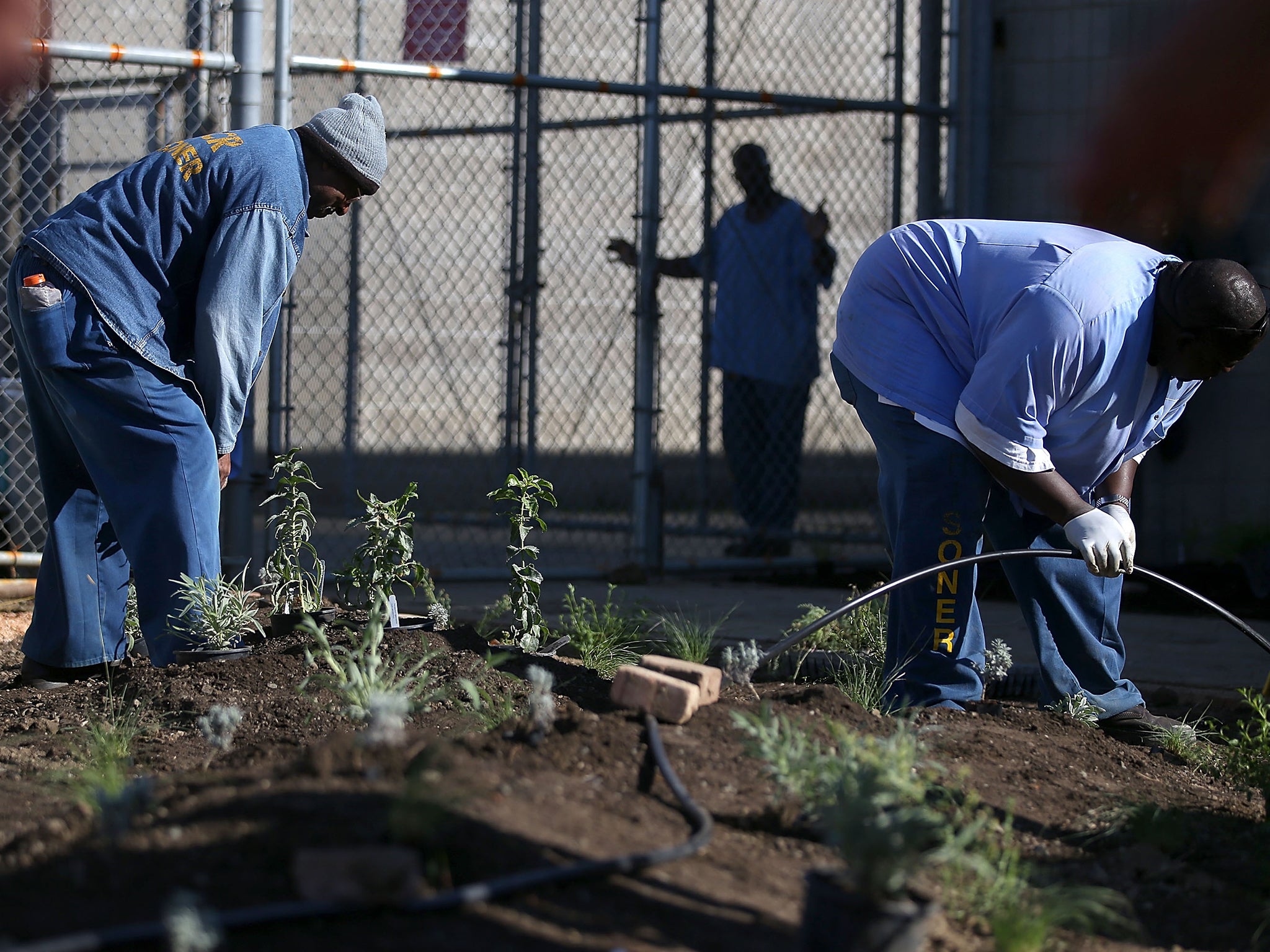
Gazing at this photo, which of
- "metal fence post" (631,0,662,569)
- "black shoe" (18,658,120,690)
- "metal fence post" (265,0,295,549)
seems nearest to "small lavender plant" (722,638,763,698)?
"black shoe" (18,658,120,690)

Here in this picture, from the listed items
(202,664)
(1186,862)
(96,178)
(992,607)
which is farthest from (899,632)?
(96,178)

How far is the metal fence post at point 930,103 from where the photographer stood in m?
7.02

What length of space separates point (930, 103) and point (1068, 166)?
836mm

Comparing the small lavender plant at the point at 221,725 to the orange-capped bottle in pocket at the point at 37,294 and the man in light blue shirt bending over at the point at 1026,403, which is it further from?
the man in light blue shirt bending over at the point at 1026,403

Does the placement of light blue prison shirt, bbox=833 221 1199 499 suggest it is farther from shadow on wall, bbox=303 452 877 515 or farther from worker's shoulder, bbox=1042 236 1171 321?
shadow on wall, bbox=303 452 877 515

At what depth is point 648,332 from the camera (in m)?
6.37

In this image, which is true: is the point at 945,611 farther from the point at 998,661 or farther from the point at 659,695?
the point at 659,695

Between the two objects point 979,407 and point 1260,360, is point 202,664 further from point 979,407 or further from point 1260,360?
point 1260,360

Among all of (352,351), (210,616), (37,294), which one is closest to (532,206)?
(352,351)

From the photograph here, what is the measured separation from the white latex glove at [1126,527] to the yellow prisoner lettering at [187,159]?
2.72 m

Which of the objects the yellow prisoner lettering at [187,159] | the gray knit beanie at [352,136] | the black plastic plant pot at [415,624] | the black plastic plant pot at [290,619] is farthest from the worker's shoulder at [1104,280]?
the yellow prisoner lettering at [187,159]

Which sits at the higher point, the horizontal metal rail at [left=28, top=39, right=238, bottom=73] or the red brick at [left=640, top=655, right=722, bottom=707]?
the horizontal metal rail at [left=28, top=39, right=238, bottom=73]

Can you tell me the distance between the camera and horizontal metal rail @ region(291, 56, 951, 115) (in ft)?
17.6

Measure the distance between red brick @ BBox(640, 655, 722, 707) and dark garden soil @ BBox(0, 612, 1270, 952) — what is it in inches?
1.7
